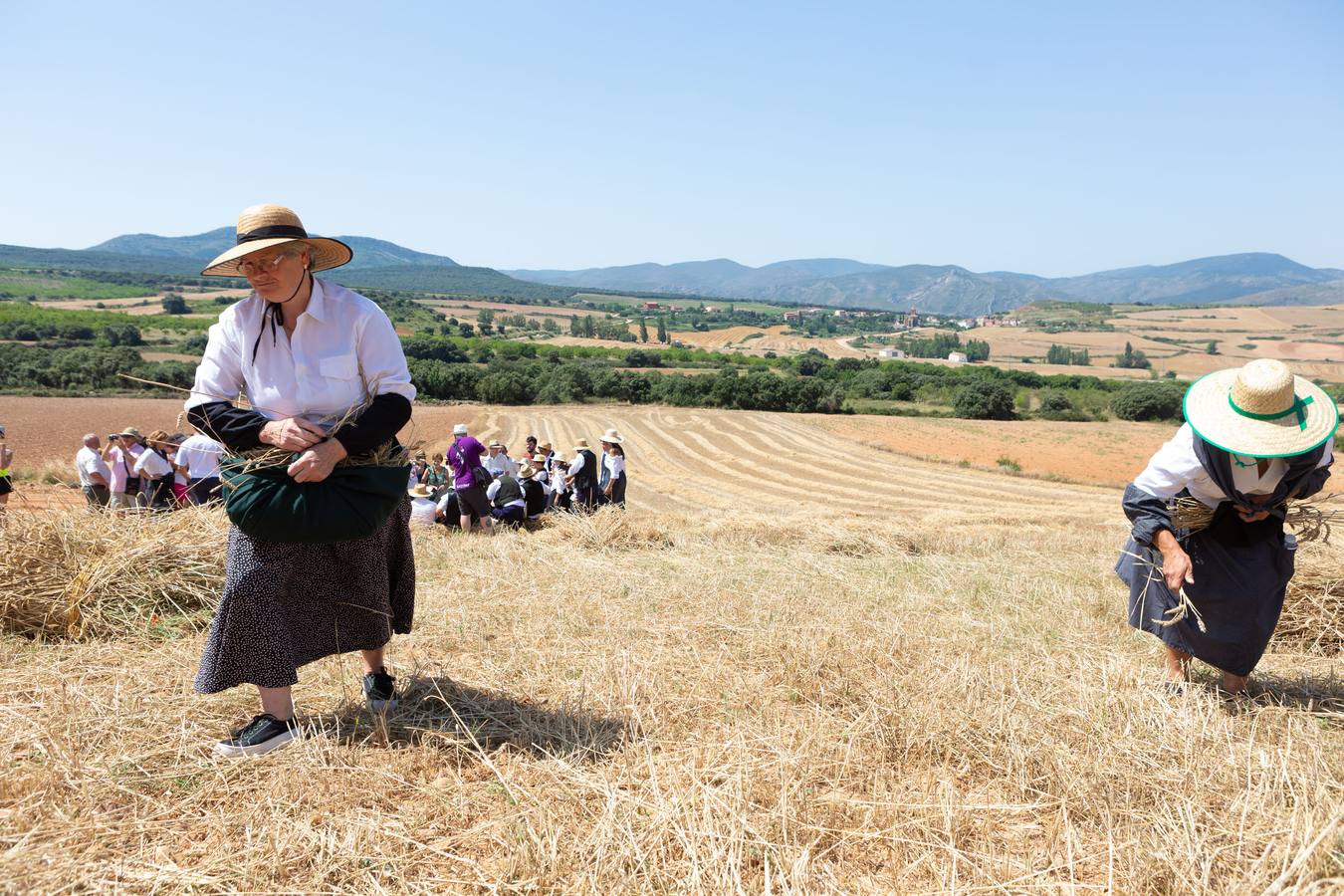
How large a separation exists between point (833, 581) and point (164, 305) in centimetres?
12693

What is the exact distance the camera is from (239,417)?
254 cm

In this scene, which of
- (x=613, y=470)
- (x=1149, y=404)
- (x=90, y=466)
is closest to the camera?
(x=90, y=466)

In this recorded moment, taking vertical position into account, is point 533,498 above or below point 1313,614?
below

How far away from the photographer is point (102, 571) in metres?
3.54

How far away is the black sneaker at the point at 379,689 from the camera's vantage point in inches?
110

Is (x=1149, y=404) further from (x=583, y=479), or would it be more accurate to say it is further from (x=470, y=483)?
(x=470, y=483)

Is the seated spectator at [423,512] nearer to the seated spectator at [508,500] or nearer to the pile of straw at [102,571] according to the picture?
the seated spectator at [508,500]

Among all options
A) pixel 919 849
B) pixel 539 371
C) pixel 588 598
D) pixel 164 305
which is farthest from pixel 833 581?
pixel 164 305

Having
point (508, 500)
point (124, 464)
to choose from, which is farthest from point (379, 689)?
point (124, 464)

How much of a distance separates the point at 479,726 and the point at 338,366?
1328mm

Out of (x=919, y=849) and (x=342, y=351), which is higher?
(x=342, y=351)

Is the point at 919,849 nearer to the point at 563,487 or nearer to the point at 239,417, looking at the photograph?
the point at 239,417

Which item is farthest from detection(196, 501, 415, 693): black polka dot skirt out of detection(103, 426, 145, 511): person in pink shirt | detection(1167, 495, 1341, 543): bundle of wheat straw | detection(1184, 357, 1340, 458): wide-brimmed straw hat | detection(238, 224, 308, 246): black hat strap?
detection(103, 426, 145, 511): person in pink shirt

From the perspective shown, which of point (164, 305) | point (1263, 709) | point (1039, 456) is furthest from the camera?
point (164, 305)
